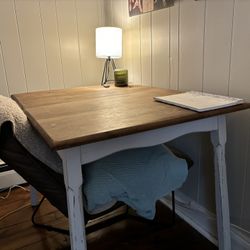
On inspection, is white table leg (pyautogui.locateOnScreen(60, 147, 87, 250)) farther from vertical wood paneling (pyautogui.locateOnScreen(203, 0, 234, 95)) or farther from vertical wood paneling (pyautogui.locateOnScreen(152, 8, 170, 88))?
vertical wood paneling (pyautogui.locateOnScreen(152, 8, 170, 88))

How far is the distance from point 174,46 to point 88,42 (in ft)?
2.82

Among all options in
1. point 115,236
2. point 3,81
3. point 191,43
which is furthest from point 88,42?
point 115,236

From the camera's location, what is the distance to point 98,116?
87 cm

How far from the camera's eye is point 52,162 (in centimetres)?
88

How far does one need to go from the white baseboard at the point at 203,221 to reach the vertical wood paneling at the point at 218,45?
A: 627mm

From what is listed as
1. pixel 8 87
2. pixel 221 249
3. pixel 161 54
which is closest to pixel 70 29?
pixel 8 87

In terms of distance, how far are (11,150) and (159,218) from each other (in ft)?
3.32

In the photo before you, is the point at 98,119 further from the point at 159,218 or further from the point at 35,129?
the point at 159,218

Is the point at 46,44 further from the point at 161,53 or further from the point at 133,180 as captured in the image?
the point at 133,180

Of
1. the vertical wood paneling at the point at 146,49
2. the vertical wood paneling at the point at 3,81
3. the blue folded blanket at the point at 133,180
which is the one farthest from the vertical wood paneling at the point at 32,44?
the blue folded blanket at the point at 133,180

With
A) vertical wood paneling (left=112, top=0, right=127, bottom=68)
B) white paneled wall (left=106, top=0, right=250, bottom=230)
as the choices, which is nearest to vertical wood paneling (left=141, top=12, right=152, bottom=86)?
white paneled wall (left=106, top=0, right=250, bottom=230)

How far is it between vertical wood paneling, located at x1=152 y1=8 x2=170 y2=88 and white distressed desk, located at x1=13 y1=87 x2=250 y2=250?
0.39m

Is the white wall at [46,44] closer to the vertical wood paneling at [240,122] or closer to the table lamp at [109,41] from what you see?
the table lamp at [109,41]

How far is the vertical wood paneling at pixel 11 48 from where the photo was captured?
1.69m
